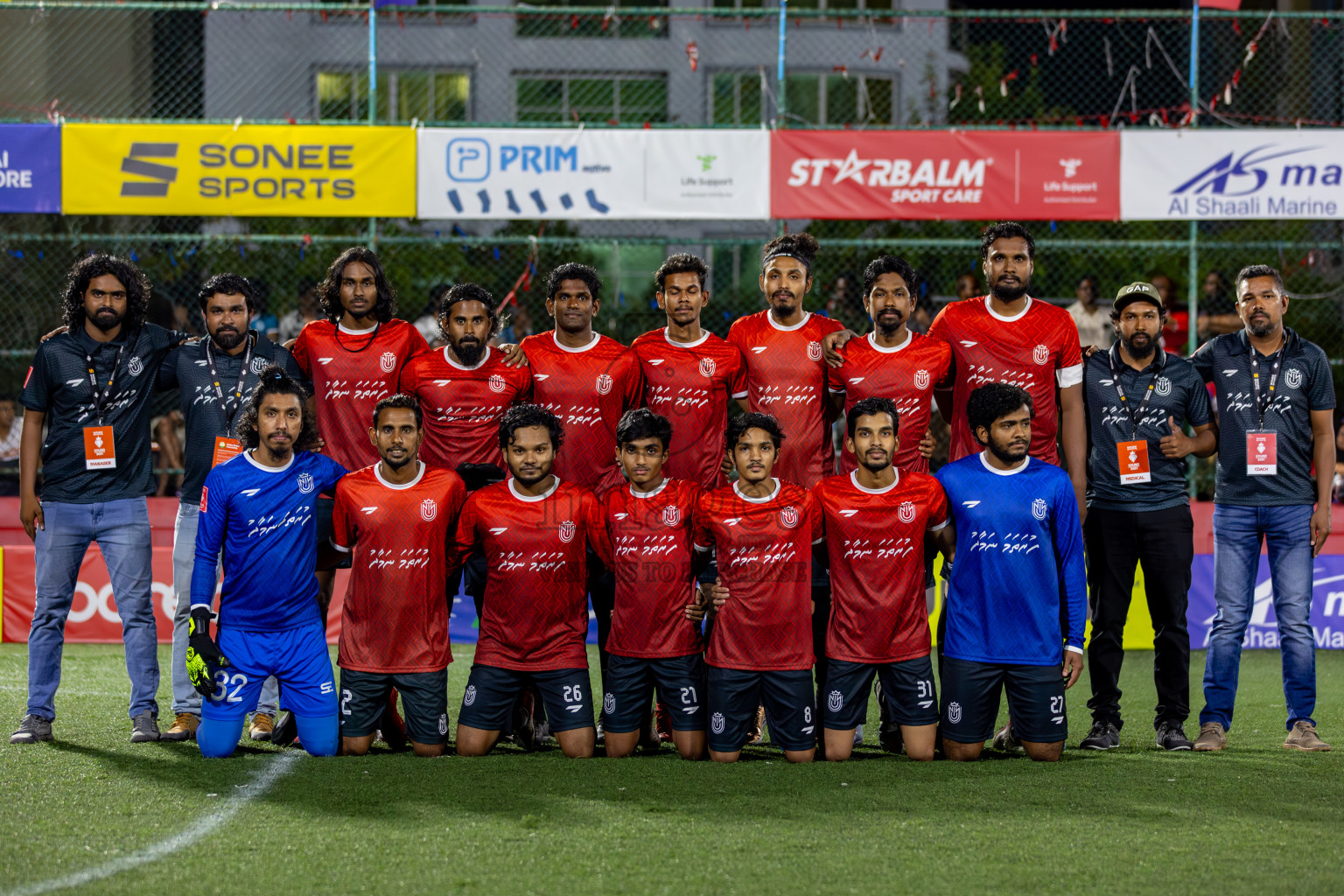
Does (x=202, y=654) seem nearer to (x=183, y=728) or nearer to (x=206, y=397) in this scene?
(x=183, y=728)

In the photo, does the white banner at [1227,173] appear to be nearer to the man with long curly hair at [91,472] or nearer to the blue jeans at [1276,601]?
the blue jeans at [1276,601]

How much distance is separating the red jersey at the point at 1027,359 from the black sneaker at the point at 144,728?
3.82 m

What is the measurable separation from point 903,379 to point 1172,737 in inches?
79.4

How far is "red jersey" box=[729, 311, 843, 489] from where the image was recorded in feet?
21.4

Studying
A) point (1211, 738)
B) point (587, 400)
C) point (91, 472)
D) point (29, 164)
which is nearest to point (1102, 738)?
point (1211, 738)

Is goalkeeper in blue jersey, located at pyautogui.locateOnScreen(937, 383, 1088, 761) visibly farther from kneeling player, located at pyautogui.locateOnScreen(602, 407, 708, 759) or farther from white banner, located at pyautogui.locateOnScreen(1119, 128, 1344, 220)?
white banner, located at pyautogui.locateOnScreen(1119, 128, 1344, 220)

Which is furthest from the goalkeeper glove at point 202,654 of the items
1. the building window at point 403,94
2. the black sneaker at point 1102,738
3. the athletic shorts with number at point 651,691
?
the building window at point 403,94

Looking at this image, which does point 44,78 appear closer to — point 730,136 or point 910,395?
point 730,136

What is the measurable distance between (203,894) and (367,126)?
314 inches

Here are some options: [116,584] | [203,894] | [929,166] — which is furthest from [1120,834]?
[929,166]

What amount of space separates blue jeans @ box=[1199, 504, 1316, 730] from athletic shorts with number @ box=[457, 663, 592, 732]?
285 centimetres

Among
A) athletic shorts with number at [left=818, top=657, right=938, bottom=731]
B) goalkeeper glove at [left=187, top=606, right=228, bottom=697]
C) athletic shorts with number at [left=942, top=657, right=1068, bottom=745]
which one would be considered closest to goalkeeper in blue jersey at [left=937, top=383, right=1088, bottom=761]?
athletic shorts with number at [left=942, top=657, right=1068, bottom=745]

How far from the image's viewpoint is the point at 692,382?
6.57m

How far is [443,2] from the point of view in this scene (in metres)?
21.4
